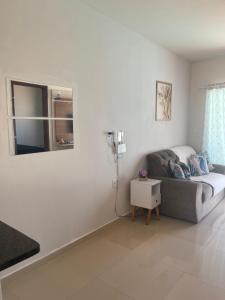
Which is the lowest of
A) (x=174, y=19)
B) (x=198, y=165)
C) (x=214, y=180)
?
(x=214, y=180)

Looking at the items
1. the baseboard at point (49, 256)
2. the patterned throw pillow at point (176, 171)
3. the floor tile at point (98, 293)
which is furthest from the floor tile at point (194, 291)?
the patterned throw pillow at point (176, 171)

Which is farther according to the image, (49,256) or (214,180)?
(214,180)

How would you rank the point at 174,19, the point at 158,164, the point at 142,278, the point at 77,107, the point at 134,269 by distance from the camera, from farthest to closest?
the point at 158,164, the point at 174,19, the point at 77,107, the point at 134,269, the point at 142,278

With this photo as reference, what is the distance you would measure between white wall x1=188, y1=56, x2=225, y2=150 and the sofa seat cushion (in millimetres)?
1070

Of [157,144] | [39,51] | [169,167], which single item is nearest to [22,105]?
[39,51]

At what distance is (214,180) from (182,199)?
862mm

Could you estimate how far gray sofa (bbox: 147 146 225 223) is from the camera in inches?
121

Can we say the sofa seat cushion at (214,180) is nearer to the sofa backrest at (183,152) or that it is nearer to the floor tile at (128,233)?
the sofa backrest at (183,152)

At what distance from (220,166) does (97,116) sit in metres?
2.76

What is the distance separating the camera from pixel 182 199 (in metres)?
3.17

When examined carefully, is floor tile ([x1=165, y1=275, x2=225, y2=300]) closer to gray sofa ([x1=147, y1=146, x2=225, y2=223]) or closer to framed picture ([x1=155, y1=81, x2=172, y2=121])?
gray sofa ([x1=147, y1=146, x2=225, y2=223])

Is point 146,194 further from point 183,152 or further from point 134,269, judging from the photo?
point 183,152

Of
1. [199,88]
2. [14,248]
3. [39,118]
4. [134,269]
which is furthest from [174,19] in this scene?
[14,248]

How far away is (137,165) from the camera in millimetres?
3533
